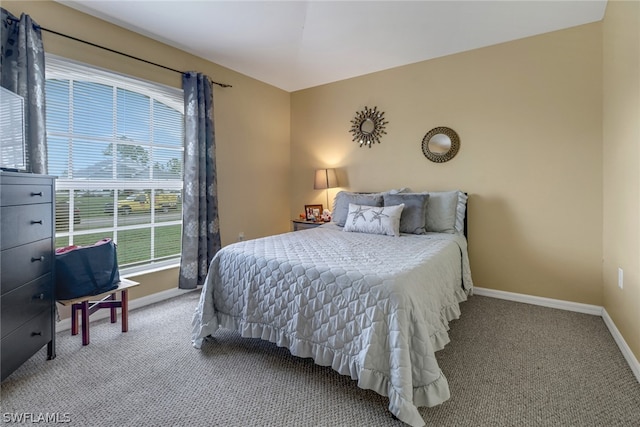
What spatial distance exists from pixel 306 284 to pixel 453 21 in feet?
8.64

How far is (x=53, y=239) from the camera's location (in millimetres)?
2000

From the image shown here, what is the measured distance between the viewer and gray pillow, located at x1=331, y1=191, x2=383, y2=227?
3.22 metres

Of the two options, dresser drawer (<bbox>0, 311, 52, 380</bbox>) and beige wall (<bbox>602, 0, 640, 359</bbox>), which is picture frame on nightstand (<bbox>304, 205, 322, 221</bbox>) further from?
beige wall (<bbox>602, 0, 640, 359</bbox>)

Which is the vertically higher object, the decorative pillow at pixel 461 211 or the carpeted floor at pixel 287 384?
the decorative pillow at pixel 461 211

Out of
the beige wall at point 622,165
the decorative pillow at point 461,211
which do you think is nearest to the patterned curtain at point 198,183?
the decorative pillow at point 461,211

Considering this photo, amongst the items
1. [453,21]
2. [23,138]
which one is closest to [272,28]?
[453,21]

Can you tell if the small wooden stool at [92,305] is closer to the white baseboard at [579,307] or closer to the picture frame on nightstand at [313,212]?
the picture frame on nightstand at [313,212]

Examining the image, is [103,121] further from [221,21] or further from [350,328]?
[350,328]

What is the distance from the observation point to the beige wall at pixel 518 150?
105 inches

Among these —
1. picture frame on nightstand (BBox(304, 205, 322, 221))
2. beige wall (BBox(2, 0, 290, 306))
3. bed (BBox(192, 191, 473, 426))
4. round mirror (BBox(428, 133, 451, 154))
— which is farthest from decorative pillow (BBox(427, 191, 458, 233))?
beige wall (BBox(2, 0, 290, 306))

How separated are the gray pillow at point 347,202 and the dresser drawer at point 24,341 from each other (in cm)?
252

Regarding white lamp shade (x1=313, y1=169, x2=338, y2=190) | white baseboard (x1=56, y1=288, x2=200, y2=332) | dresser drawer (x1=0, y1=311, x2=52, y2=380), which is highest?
white lamp shade (x1=313, y1=169, x2=338, y2=190)

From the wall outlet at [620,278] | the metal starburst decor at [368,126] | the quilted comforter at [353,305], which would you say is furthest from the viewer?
→ the metal starburst decor at [368,126]

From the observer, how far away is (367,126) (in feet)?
12.8
